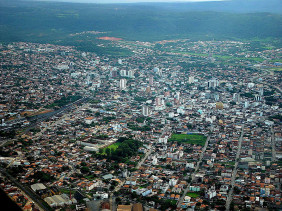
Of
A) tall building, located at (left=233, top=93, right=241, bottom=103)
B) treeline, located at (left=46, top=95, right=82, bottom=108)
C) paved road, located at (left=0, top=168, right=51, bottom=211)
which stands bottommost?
treeline, located at (left=46, top=95, right=82, bottom=108)

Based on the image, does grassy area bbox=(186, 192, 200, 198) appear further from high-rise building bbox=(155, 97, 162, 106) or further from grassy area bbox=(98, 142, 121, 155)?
high-rise building bbox=(155, 97, 162, 106)

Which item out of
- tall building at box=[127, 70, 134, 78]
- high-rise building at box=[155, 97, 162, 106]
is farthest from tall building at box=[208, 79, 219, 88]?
tall building at box=[127, 70, 134, 78]

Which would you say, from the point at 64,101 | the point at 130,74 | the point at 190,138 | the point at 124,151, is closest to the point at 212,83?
the point at 130,74

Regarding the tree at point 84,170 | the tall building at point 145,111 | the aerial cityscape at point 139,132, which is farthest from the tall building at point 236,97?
the tree at point 84,170

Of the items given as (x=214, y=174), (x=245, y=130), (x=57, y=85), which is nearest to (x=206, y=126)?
(x=245, y=130)

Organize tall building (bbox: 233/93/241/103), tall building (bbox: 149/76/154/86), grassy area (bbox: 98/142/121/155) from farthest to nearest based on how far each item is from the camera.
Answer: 1. tall building (bbox: 149/76/154/86)
2. tall building (bbox: 233/93/241/103)
3. grassy area (bbox: 98/142/121/155)

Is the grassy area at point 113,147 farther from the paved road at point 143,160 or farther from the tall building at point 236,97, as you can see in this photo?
the tall building at point 236,97

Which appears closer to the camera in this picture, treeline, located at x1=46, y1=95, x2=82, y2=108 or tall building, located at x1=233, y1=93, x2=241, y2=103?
treeline, located at x1=46, y1=95, x2=82, y2=108

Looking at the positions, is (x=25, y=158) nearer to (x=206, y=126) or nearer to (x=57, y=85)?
(x=206, y=126)
